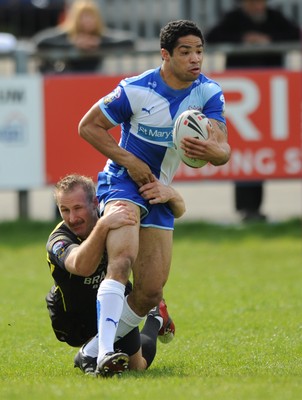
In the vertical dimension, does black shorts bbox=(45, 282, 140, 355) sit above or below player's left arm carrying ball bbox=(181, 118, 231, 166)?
below

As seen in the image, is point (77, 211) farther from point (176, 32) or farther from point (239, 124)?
point (239, 124)

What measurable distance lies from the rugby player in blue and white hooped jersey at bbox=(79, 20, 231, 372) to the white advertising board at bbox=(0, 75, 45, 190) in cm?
689

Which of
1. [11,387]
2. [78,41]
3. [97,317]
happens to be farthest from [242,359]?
[78,41]

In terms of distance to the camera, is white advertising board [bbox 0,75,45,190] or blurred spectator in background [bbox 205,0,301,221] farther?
blurred spectator in background [bbox 205,0,301,221]

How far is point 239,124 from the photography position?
49.6 ft

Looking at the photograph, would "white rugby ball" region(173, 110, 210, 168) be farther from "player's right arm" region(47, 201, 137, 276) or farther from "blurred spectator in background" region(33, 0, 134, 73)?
"blurred spectator in background" region(33, 0, 134, 73)

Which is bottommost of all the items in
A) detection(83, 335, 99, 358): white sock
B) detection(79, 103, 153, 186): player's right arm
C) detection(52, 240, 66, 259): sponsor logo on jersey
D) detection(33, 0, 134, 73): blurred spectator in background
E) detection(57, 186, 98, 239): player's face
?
detection(83, 335, 99, 358): white sock

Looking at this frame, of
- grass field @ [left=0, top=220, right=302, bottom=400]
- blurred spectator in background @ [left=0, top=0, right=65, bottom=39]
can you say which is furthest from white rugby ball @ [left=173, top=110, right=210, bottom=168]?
blurred spectator in background @ [left=0, top=0, right=65, bottom=39]

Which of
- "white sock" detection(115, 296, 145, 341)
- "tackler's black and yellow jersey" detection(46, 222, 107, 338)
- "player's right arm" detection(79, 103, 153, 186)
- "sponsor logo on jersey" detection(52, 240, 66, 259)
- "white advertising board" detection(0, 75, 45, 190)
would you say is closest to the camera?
"sponsor logo on jersey" detection(52, 240, 66, 259)

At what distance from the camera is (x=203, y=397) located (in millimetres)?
6480

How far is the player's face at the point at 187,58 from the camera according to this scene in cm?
792

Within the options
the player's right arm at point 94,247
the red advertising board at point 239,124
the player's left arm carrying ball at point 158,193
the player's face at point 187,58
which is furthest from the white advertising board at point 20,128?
the player's right arm at point 94,247

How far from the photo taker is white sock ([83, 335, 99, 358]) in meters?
7.91

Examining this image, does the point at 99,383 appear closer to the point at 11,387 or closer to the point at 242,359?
the point at 11,387
